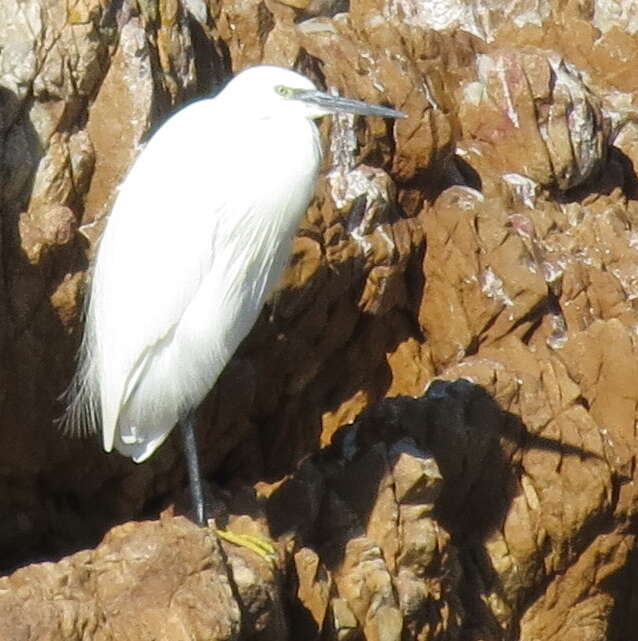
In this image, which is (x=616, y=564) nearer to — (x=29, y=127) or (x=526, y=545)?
(x=526, y=545)

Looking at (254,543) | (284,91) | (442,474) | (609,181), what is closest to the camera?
(284,91)

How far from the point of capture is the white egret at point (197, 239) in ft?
18.8

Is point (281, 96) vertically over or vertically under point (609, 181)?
over

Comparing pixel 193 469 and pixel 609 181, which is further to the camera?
pixel 609 181

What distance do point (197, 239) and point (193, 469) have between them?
0.82m

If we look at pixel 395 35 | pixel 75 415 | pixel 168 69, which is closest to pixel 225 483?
pixel 75 415

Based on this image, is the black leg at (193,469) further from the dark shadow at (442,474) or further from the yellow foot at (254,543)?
the dark shadow at (442,474)

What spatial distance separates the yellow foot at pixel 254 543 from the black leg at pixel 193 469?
0.10 metres

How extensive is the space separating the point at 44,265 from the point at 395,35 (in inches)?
115

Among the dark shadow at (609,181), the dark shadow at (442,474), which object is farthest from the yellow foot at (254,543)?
the dark shadow at (609,181)

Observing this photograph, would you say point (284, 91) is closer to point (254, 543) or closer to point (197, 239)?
point (197, 239)

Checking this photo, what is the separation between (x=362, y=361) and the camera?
8.07m

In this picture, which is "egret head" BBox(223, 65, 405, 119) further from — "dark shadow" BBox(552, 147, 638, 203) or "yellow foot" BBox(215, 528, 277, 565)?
"dark shadow" BBox(552, 147, 638, 203)

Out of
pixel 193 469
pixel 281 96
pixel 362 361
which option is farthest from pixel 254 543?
pixel 362 361
